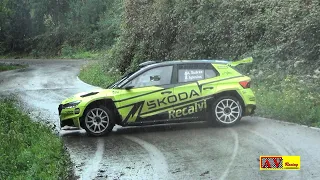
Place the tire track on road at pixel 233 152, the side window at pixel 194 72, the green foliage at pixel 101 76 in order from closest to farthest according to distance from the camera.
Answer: the tire track on road at pixel 233 152
the side window at pixel 194 72
the green foliage at pixel 101 76

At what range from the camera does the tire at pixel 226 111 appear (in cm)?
1097

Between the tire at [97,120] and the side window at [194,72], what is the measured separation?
1.85m

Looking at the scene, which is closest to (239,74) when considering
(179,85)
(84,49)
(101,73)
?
(179,85)

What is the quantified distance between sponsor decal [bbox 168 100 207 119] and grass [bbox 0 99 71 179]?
8.64 ft

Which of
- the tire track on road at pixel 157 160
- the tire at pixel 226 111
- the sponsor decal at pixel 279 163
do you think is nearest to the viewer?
the sponsor decal at pixel 279 163

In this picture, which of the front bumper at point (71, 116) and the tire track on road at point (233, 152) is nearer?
the tire track on road at point (233, 152)

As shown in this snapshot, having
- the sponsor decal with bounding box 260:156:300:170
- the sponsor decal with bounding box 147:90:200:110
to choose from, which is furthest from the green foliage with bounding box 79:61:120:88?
the sponsor decal with bounding box 260:156:300:170

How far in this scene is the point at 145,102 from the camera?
10758 mm

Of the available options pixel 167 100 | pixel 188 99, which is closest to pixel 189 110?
pixel 188 99

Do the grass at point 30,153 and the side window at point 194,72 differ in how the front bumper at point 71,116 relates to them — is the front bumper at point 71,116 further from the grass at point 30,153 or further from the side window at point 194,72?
the side window at point 194,72

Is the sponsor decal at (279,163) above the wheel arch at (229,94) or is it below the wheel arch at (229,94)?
below

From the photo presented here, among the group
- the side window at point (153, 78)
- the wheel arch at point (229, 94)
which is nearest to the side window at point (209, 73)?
the wheel arch at point (229, 94)

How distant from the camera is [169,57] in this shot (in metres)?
21.6

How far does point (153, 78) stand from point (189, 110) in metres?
1.09
